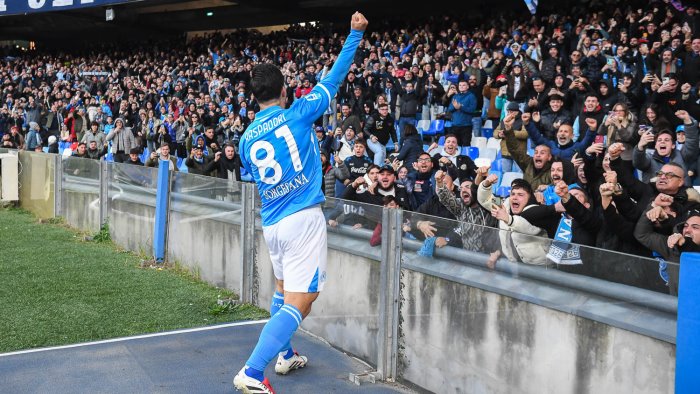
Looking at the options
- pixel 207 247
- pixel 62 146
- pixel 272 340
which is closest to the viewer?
pixel 272 340

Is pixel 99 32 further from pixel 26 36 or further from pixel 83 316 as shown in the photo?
pixel 83 316

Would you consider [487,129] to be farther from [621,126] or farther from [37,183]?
[37,183]

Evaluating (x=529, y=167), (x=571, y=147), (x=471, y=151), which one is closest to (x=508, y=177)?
(x=471, y=151)

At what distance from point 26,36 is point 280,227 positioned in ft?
136

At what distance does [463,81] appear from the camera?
13945 millimetres

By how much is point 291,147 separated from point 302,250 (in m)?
0.63

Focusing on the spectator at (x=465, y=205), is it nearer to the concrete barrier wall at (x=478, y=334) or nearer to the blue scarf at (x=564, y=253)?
the concrete barrier wall at (x=478, y=334)

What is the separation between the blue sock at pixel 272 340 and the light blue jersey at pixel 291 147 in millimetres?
607

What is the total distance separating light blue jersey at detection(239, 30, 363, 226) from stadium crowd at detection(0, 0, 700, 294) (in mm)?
880

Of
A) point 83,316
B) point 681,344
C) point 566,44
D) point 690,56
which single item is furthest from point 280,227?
point 566,44

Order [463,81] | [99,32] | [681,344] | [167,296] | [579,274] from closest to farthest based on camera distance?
[681,344], [579,274], [167,296], [463,81], [99,32]

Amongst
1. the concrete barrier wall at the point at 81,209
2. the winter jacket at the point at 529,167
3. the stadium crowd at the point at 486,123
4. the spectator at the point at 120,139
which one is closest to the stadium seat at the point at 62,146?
the stadium crowd at the point at 486,123

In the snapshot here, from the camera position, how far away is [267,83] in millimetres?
4832

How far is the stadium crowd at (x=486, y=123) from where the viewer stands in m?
5.19
